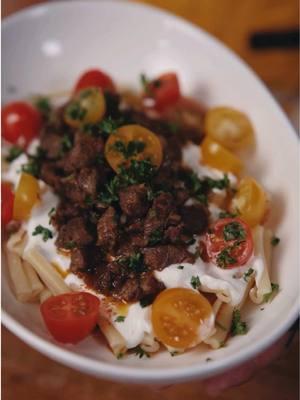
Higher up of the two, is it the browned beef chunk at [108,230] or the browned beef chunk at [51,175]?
the browned beef chunk at [51,175]

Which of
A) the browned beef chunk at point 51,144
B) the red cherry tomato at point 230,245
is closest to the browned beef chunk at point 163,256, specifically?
the red cherry tomato at point 230,245

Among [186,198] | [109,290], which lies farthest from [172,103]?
[109,290]

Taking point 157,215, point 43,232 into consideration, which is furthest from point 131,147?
point 43,232

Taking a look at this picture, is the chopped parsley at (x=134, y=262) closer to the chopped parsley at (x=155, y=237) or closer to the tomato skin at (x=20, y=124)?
the chopped parsley at (x=155, y=237)

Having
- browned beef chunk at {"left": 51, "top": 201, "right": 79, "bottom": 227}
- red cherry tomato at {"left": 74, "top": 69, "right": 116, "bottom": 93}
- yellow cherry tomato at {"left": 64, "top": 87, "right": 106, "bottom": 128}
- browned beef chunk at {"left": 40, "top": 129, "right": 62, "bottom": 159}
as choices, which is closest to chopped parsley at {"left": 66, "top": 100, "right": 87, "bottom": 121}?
yellow cherry tomato at {"left": 64, "top": 87, "right": 106, "bottom": 128}

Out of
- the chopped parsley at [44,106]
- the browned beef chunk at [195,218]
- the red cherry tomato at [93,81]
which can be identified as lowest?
the browned beef chunk at [195,218]

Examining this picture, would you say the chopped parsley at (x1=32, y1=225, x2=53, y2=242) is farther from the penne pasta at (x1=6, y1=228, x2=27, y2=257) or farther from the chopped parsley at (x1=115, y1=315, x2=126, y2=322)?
the chopped parsley at (x1=115, y1=315, x2=126, y2=322)
